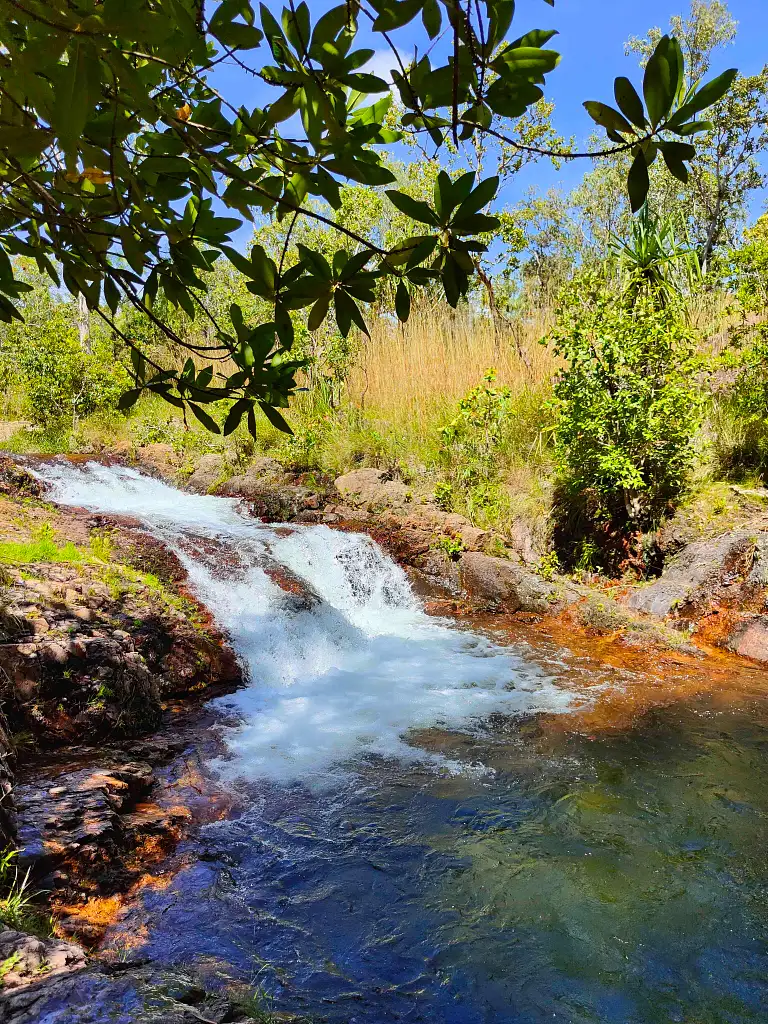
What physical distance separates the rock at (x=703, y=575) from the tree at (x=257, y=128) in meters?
4.91

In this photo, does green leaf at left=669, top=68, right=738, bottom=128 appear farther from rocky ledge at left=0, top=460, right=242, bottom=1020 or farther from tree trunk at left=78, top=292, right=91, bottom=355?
tree trunk at left=78, top=292, right=91, bottom=355

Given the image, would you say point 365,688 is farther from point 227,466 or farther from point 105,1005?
point 227,466

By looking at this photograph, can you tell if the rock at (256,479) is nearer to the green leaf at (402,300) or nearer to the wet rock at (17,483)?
the wet rock at (17,483)

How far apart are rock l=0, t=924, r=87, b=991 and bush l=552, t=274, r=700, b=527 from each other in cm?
494

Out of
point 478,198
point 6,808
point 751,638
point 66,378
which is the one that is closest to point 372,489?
point 751,638

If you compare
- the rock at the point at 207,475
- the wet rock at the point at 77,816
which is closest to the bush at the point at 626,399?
the wet rock at the point at 77,816

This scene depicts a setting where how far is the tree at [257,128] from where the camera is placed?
88cm

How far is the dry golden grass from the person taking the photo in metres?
8.05

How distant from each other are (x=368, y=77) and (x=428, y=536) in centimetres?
613

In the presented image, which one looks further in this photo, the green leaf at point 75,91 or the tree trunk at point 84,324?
the tree trunk at point 84,324

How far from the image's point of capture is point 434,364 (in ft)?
28.5

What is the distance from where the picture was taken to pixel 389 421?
874 centimetres

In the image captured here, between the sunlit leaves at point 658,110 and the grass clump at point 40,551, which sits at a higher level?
the sunlit leaves at point 658,110

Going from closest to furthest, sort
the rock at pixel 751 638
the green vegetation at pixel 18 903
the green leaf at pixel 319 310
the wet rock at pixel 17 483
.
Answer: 1. the green leaf at pixel 319 310
2. the green vegetation at pixel 18 903
3. the rock at pixel 751 638
4. the wet rock at pixel 17 483
